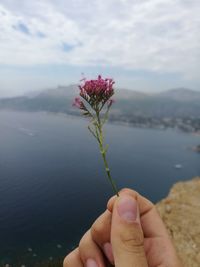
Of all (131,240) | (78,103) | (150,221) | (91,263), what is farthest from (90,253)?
(78,103)

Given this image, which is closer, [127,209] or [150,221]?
[127,209]

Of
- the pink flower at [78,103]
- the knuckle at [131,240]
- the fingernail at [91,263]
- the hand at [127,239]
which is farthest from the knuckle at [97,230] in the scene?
the pink flower at [78,103]

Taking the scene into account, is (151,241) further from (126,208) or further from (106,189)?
(106,189)

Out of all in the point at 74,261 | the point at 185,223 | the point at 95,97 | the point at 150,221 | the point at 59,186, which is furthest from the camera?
the point at 59,186

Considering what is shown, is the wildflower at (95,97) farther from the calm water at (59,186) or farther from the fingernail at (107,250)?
the calm water at (59,186)

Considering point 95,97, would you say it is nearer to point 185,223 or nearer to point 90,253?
point 90,253

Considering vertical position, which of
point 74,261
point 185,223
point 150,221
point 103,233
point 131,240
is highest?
point 131,240
